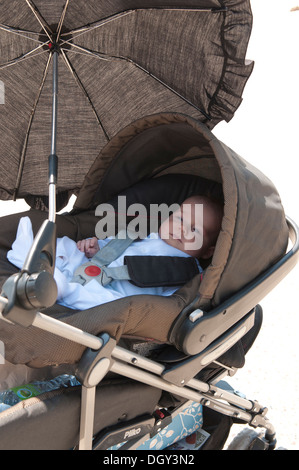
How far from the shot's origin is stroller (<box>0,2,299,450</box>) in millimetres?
1461

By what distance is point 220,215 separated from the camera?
6.99ft

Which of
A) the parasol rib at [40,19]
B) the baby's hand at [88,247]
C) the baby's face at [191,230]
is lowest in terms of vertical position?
the baby's hand at [88,247]

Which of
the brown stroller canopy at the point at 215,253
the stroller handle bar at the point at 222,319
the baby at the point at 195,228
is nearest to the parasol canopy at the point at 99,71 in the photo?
the brown stroller canopy at the point at 215,253

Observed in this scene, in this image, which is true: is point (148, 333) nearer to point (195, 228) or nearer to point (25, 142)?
point (195, 228)

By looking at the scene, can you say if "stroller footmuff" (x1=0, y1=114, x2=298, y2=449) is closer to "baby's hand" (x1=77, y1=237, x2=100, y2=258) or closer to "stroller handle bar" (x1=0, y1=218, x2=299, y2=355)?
"stroller handle bar" (x1=0, y1=218, x2=299, y2=355)

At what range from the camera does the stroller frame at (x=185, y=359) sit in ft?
4.98

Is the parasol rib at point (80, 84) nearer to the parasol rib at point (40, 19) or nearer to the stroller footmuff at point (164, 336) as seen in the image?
the parasol rib at point (40, 19)

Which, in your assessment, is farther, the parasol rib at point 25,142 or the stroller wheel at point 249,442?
the parasol rib at point 25,142

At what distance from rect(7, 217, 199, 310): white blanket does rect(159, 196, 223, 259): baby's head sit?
0.04m

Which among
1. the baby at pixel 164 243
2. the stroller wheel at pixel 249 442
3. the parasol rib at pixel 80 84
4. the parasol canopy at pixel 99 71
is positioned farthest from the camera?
the parasol rib at pixel 80 84

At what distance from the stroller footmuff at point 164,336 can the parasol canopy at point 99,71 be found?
0.30m
